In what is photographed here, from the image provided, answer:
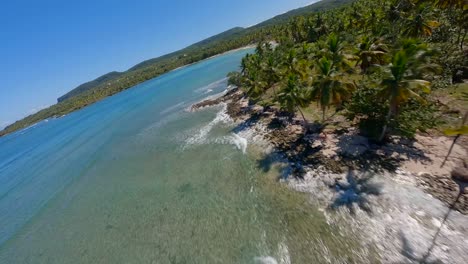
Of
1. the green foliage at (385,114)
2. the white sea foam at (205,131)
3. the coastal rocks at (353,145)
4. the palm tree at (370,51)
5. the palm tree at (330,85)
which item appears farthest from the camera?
the white sea foam at (205,131)

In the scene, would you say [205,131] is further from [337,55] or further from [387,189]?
[387,189]

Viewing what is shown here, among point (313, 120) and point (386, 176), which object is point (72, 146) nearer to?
point (313, 120)

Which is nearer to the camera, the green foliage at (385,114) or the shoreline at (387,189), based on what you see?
the shoreline at (387,189)

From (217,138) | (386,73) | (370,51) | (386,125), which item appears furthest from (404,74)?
(217,138)

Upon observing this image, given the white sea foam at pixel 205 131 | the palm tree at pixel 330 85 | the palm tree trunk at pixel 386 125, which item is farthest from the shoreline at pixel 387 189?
the white sea foam at pixel 205 131

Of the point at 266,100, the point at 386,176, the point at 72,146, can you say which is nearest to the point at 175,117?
the point at 266,100

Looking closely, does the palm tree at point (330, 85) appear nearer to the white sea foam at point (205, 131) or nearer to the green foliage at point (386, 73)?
the green foliage at point (386, 73)

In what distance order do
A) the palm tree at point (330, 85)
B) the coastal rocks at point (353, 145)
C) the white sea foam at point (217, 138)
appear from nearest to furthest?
the coastal rocks at point (353, 145)
the palm tree at point (330, 85)
the white sea foam at point (217, 138)
